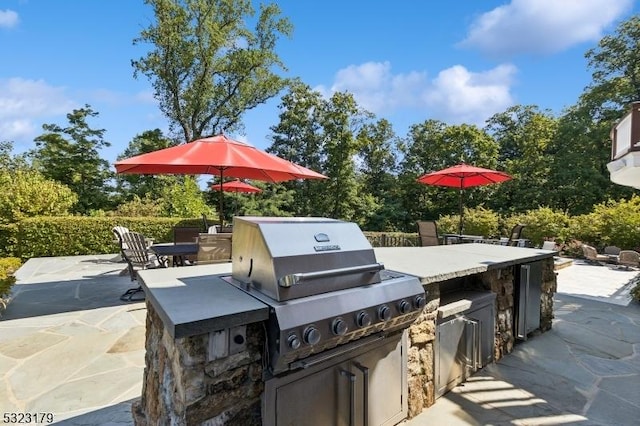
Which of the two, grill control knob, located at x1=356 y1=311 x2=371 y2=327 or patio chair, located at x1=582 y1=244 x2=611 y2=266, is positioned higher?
grill control knob, located at x1=356 y1=311 x2=371 y2=327

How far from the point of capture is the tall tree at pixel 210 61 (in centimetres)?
1525

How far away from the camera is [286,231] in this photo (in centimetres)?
160

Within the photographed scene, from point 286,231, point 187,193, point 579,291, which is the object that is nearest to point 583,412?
point 286,231

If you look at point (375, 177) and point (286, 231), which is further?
point (375, 177)

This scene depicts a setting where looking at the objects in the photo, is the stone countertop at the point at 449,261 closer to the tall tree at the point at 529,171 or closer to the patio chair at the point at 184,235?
the patio chair at the point at 184,235

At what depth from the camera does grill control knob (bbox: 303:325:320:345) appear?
4.56 ft

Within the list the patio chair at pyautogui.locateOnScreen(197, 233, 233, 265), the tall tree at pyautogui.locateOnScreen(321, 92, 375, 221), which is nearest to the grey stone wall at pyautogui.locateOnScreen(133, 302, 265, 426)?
the patio chair at pyautogui.locateOnScreen(197, 233, 233, 265)

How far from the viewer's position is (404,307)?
1843mm

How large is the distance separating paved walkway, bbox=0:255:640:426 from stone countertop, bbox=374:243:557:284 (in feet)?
3.23

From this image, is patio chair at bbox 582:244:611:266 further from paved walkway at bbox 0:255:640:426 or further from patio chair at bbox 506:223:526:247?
paved walkway at bbox 0:255:640:426

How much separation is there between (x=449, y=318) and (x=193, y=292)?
6.35 ft

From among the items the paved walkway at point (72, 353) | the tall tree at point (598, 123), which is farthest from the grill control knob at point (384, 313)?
the tall tree at point (598, 123)

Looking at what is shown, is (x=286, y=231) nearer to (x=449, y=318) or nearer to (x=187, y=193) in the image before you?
(x=449, y=318)

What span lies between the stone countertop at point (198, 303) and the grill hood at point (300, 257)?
0.37 ft
